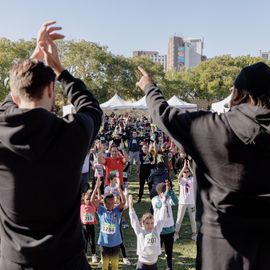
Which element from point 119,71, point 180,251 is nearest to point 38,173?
point 180,251

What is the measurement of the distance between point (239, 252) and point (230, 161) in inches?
19.1

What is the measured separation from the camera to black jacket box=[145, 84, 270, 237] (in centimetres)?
194

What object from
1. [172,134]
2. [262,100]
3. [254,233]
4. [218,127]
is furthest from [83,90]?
[254,233]

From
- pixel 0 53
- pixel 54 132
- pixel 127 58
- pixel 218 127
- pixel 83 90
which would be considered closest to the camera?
pixel 54 132

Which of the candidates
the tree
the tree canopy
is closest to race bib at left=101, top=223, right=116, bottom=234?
the tree canopy

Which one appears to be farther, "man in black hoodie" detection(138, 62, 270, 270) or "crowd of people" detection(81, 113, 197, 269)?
"crowd of people" detection(81, 113, 197, 269)

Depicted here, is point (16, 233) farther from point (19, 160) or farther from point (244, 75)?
point (244, 75)

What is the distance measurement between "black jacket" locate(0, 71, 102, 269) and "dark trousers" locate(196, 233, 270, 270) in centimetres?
74

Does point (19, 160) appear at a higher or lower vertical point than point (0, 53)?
lower

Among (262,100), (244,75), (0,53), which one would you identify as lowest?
(262,100)

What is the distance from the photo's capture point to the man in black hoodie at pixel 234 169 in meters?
1.96

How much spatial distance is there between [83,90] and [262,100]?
37.2 inches

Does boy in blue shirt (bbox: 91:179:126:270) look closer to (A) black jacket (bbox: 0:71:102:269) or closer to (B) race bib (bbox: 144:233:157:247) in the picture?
(B) race bib (bbox: 144:233:157:247)

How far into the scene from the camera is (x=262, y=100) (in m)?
2.00
